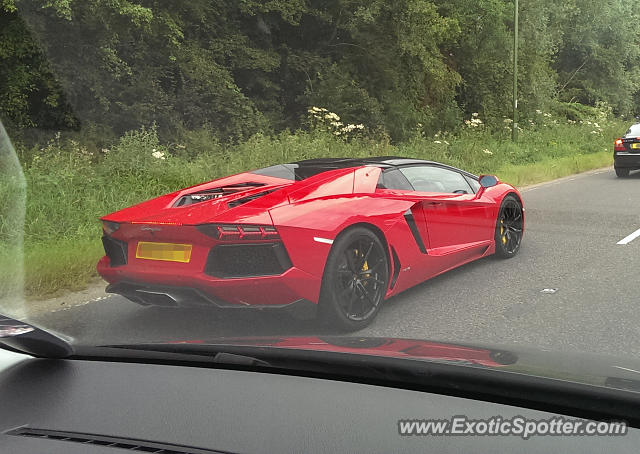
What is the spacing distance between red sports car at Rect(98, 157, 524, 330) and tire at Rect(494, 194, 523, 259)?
4.46ft

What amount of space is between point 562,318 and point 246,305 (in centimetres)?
229

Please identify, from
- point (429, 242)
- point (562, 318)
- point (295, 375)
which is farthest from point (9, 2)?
point (295, 375)

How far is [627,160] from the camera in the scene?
17.0 metres

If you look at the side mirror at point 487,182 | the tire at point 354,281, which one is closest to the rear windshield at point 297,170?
the tire at point 354,281

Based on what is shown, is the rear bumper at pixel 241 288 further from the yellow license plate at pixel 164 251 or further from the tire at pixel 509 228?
the tire at pixel 509 228

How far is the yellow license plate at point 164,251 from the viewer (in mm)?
4348

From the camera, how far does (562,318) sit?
4.85 metres

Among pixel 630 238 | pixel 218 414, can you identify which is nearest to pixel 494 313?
pixel 218 414

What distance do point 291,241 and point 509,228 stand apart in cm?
361

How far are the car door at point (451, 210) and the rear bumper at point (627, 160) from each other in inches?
471

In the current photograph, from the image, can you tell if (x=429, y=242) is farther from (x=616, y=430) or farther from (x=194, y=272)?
(x=616, y=430)

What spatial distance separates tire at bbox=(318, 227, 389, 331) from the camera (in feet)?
14.6

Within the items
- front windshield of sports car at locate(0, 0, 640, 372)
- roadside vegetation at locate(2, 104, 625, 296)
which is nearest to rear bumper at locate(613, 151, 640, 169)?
front windshield of sports car at locate(0, 0, 640, 372)

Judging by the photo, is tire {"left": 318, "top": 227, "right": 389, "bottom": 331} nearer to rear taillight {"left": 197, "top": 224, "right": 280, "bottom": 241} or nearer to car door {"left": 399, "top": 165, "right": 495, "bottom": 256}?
rear taillight {"left": 197, "top": 224, "right": 280, "bottom": 241}
